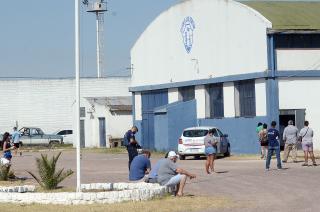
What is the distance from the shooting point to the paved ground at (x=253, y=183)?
19.1 metres

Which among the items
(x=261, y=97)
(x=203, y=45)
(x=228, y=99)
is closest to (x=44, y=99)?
(x=203, y=45)

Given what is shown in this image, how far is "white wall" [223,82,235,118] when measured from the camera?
44406 mm

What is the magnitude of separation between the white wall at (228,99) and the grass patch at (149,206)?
24.8 meters

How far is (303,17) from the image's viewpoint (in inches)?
1737

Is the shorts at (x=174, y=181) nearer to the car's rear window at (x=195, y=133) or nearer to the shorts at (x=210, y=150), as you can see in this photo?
the shorts at (x=210, y=150)

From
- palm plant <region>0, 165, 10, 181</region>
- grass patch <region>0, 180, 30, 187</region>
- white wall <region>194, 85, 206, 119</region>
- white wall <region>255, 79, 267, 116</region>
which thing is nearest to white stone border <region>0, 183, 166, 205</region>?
grass patch <region>0, 180, 30, 187</region>

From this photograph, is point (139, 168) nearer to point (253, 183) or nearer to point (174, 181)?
point (174, 181)

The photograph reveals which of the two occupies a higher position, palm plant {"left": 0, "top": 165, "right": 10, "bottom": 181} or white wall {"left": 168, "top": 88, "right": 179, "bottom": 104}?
white wall {"left": 168, "top": 88, "right": 179, "bottom": 104}

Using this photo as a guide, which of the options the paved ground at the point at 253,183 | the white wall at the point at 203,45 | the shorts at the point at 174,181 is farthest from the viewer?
the white wall at the point at 203,45

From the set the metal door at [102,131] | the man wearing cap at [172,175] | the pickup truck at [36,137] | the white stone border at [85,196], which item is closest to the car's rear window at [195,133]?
the man wearing cap at [172,175]

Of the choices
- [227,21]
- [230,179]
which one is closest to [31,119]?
[227,21]

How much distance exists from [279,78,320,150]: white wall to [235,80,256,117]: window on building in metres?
1.85

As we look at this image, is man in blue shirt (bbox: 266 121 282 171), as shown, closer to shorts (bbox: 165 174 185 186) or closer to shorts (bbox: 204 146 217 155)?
shorts (bbox: 204 146 217 155)

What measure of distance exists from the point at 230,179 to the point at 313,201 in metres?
7.22
